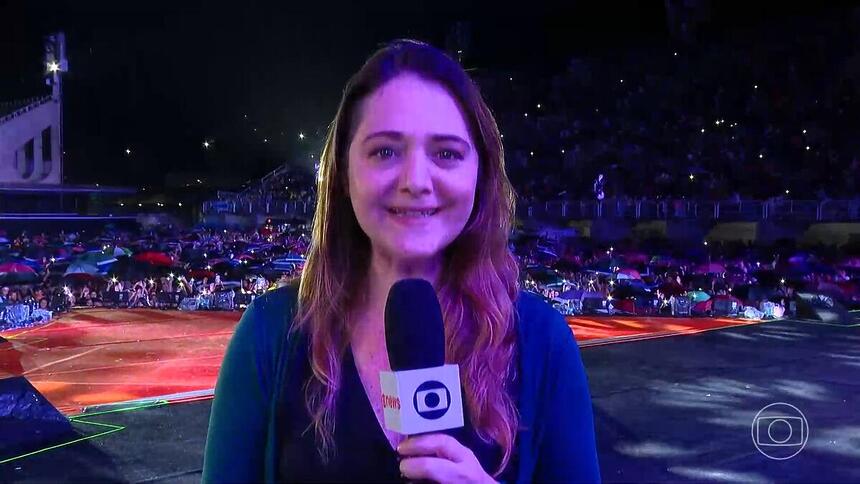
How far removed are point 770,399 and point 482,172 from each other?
17.9ft

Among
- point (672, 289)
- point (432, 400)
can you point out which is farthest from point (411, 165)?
point (672, 289)

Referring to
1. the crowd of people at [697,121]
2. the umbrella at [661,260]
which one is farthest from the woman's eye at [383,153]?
the crowd of people at [697,121]

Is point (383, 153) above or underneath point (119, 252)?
above

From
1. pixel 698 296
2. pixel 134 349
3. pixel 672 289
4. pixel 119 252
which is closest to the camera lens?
pixel 134 349

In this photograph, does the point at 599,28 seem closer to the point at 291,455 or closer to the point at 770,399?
the point at 770,399

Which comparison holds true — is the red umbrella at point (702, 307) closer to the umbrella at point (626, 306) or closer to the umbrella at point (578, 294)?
the umbrella at point (626, 306)

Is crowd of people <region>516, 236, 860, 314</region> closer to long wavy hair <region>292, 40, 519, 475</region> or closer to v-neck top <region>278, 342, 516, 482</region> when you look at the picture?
long wavy hair <region>292, 40, 519, 475</region>

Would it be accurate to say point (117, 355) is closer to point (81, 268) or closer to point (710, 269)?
point (81, 268)

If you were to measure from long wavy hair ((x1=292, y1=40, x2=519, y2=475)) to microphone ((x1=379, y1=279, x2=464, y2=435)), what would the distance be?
115 millimetres

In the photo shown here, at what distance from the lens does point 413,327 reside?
910mm

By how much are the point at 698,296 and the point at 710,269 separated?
7.72 feet

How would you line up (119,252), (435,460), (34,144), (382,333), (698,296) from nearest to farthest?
(435,460)
(382,333)
(698,296)
(34,144)
(119,252)

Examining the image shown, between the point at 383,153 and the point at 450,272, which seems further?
the point at 450,272

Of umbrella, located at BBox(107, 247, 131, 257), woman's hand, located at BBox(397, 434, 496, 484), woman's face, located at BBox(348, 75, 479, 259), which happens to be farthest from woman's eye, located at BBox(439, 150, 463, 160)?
umbrella, located at BBox(107, 247, 131, 257)
